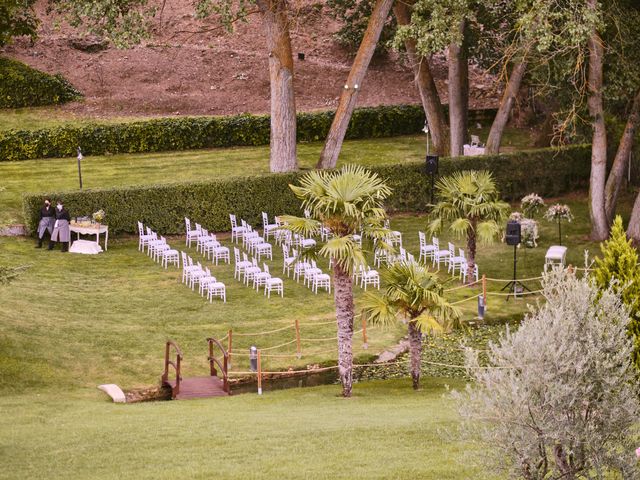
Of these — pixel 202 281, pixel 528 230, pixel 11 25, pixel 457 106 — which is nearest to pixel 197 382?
pixel 202 281

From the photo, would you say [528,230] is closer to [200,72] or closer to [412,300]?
[412,300]

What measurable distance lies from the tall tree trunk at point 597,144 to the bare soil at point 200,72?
1508 cm

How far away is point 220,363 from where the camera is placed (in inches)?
942

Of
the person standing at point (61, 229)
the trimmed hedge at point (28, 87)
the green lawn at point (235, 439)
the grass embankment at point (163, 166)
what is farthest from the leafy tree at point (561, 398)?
the trimmed hedge at point (28, 87)

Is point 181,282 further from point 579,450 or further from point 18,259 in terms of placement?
point 579,450

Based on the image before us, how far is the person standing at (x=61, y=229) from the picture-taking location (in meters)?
31.9

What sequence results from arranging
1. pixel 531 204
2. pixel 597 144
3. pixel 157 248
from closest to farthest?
pixel 157 248
pixel 597 144
pixel 531 204

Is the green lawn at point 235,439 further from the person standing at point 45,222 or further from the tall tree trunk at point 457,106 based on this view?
the tall tree trunk at point 457,106

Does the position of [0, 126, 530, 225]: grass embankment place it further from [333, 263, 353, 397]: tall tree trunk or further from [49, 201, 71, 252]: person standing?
[333, 263, 353, 397]: tall tree trunk

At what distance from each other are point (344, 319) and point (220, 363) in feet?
12.4

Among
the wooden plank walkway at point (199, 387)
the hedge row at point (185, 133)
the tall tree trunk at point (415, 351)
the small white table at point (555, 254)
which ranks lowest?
the wooden plank walkway at point (199, 387)

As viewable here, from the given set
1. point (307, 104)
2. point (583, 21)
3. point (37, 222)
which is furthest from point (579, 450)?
point (307, 104)

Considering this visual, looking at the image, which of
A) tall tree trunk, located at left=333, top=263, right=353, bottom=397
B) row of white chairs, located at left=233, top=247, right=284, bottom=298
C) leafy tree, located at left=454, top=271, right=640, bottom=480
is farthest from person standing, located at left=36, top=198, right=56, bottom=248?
leafy tree, located at left=454, top=271, right=640, bottom=480

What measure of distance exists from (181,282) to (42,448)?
13.0 m
